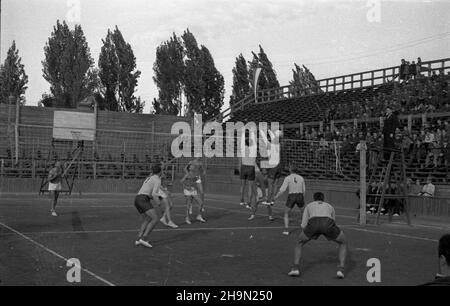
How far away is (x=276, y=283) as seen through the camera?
874 centimetres

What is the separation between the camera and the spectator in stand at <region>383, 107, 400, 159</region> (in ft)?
58.6

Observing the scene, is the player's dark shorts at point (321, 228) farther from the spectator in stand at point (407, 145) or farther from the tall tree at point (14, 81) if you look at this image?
the tall tree at point (14, 81)

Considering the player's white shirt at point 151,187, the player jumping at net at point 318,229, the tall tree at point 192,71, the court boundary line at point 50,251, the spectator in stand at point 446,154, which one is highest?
the tall tree at point 192,71

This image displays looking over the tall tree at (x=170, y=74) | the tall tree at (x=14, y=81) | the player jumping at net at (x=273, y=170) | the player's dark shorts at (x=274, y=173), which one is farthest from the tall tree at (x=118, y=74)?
the player's dark shorts at (x=274, y=173)

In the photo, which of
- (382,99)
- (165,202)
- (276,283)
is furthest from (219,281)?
(382,99)

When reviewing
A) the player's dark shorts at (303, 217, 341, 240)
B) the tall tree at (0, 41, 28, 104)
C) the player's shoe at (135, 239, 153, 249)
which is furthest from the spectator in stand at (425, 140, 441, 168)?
the tall tree at (0, 41, 28, 104)

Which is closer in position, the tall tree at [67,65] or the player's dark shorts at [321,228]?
the player's dark shorts at [321,228]

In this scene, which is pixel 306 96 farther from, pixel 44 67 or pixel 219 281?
pixel 219 281

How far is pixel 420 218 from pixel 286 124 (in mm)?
16879

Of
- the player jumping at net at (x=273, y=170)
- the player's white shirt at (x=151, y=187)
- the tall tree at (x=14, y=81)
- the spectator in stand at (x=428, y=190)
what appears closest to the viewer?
the player's white shirt at (x=151, y=187)

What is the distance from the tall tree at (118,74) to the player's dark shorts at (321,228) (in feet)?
135

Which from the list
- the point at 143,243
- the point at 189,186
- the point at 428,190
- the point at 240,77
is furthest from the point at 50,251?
the point at 240,77

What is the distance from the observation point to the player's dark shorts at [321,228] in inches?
371

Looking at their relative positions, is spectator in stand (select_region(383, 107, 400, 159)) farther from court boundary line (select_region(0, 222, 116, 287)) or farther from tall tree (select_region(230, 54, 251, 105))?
tall tree (select_region(230, 54, 251, 105))
